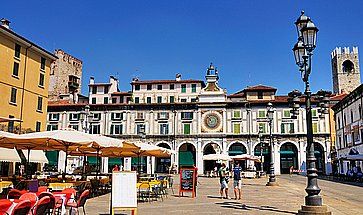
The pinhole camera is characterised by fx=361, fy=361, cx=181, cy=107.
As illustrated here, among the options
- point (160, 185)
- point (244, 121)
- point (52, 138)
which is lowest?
point (160, 185)

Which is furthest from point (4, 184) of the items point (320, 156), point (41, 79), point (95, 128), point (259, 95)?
point (320, 156)

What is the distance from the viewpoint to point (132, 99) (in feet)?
199

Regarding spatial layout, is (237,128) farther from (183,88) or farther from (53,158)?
(53,158)

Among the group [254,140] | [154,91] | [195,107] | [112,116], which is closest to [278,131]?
[254,140]

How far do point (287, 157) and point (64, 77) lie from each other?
→ 46.9 m

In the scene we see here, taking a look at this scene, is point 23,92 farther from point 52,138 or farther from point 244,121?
point 244,121

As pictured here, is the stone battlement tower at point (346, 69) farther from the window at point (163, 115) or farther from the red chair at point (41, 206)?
the red chair at point (41, 206)

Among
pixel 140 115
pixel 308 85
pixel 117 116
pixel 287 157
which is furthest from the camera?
pixel 117 116

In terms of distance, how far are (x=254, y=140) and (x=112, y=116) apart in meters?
23.4

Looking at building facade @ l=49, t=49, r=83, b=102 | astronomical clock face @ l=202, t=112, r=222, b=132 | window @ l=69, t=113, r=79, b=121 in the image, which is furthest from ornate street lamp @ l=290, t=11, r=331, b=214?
building facade @ l=49, t=49, r=83, b=102

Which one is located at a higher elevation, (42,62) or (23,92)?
(42,62)

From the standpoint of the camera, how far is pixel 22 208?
6.40 metres

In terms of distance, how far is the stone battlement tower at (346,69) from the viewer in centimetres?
9075

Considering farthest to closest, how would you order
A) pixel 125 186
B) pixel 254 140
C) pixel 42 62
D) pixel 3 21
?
pixel 254 140 < pixel 3 21 < pixel 42 62 < pixel 125 186
